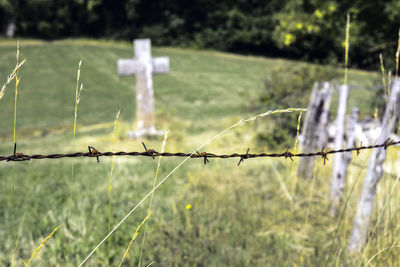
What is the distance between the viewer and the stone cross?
842 cm

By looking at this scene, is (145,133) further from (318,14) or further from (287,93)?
(318,14)

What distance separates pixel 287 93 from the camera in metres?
8.41

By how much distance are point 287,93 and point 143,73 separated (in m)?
3.45

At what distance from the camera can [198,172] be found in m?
5.07

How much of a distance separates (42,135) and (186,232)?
35.9 ft

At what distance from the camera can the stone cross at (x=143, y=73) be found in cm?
842

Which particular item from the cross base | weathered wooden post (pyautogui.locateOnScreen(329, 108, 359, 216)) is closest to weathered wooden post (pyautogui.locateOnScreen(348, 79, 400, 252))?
weathered wooden post (pyautogui.locateOnScreen(329, 108, 359, 216))

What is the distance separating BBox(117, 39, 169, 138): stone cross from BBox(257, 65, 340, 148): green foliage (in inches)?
103

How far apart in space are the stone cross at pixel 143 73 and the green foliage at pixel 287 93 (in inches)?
103

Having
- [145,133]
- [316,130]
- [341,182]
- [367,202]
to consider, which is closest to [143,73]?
[145,133]

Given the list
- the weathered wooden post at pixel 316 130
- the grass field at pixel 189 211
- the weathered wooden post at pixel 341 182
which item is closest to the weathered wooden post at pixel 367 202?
the grass field at pixel 189 211

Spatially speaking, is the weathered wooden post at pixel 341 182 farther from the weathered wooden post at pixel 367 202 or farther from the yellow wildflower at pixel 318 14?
the yellow wildflower at pixel 318 14

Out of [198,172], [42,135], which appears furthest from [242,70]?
[198,172]

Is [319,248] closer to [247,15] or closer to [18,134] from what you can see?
[18,134]
